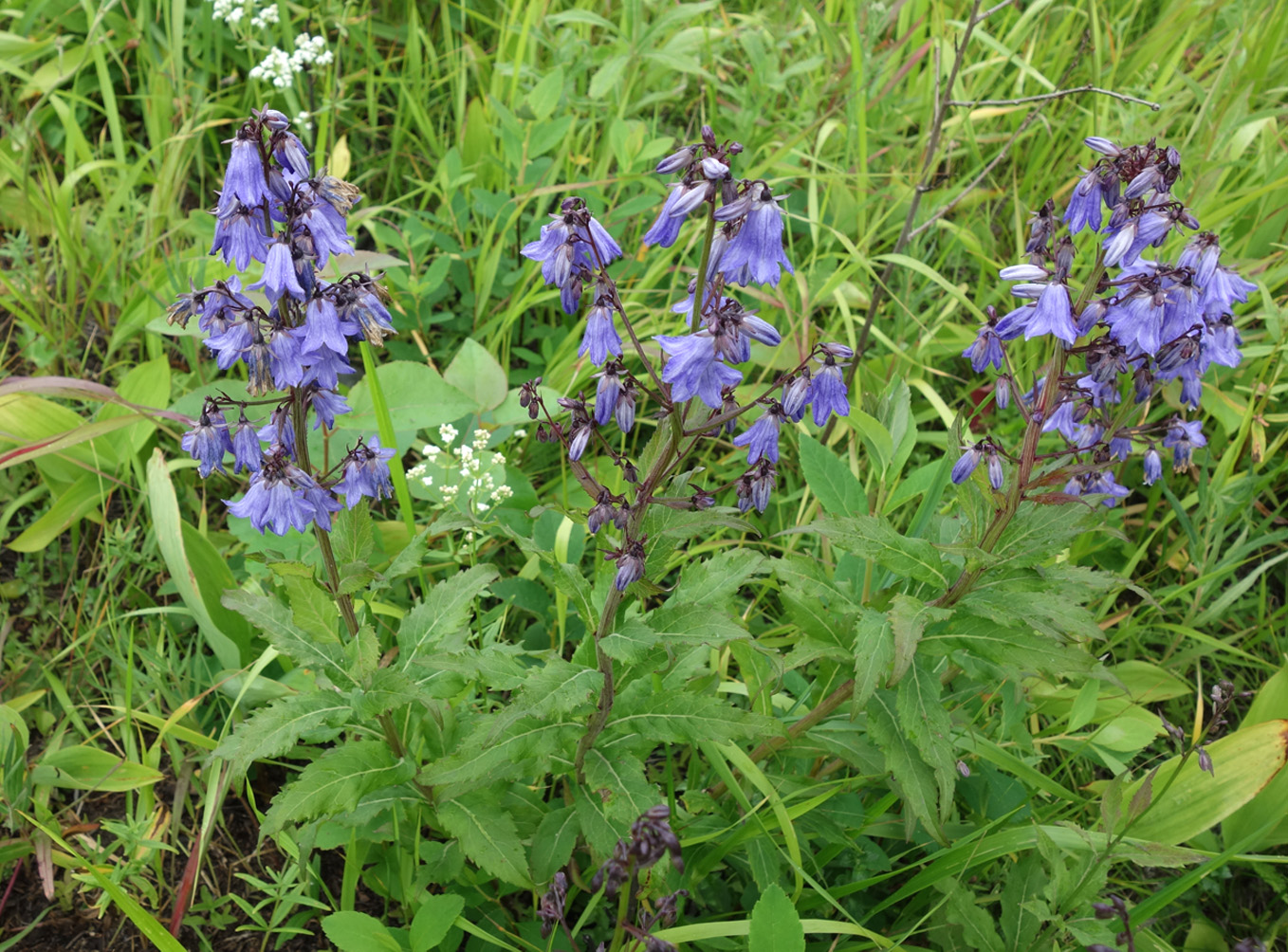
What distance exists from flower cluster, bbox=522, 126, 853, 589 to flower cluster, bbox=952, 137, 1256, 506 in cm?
63

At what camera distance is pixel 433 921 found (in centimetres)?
253

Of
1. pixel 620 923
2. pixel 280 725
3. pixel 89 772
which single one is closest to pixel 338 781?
pixel 280 725

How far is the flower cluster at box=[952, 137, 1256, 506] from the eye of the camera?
2.38m

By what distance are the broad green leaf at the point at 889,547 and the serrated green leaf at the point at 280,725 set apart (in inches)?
57.6

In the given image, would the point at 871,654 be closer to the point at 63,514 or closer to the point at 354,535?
the point at 354,535

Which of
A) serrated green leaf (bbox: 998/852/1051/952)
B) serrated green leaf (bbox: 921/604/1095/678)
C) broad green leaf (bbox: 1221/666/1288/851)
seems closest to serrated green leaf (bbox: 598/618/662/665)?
serrated green leaf (bbox: 921/604/1095/678)

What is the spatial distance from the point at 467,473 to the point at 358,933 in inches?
62.0

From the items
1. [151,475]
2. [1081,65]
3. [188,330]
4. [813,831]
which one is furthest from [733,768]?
[1081,65]

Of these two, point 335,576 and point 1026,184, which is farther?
point 1026,184

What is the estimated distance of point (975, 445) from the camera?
2594mm

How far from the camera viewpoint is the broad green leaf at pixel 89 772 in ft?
9.86

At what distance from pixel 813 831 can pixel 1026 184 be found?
3.95 meters

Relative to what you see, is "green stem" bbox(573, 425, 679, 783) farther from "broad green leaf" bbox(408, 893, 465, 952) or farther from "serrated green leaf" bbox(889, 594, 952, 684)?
"serrated green leaf" bbox(889, 594, 952, 684)

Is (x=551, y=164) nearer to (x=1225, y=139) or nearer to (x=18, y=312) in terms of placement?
(x=18, y=312)
